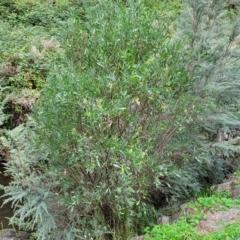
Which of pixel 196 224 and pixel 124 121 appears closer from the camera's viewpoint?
pixel 196 224

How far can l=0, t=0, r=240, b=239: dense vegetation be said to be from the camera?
3.66m

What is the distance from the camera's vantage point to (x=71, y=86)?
3.59m

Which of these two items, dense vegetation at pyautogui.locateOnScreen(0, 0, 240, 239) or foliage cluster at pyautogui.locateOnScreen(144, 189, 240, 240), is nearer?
foliage cluster at pyautogui.locateOnScreen(144, 189, 240, 240)

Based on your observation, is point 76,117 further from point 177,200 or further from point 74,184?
point 177,200

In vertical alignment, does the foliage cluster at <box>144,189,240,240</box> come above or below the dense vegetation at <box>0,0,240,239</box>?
below

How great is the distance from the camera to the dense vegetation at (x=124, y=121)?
3.66m

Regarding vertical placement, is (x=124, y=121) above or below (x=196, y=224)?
above

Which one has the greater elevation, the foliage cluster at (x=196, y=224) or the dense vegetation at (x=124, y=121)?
the dense vegetation at (x=124, y=121)

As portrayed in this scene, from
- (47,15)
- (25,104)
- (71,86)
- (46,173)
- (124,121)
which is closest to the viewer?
(71,86)

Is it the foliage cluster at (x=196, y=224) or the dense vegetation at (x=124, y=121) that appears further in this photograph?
the dense vegetation at (x=124, y=121)

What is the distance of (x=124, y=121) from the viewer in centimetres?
388

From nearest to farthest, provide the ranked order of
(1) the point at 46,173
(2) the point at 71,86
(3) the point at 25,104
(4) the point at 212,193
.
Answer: (2) the point at 71,86
(1) the point at 46,173
(4) the point at 212,193
(3) the point at 25,104

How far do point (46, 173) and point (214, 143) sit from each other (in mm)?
2126

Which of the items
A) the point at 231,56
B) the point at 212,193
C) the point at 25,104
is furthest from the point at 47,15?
the point at 212,193
